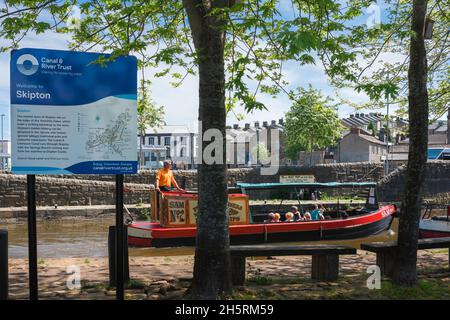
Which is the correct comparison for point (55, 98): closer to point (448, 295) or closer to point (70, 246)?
point (448, 295)

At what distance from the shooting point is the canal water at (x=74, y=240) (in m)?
14.4

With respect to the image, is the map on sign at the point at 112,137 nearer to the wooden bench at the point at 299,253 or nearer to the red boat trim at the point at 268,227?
the wooden bench at the point at 299,253

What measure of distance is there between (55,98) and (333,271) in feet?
15.9

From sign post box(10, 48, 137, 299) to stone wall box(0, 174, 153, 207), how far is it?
20.5 metres

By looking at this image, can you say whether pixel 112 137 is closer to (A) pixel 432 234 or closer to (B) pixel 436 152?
(A) pixel 432 234

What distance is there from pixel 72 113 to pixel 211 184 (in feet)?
5.90

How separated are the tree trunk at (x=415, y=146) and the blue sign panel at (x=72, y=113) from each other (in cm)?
396

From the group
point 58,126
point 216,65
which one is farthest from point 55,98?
point 216,65

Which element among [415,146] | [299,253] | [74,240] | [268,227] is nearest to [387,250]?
[299,253]

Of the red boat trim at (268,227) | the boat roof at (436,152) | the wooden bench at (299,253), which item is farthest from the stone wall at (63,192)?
the boat roof at (436,152)

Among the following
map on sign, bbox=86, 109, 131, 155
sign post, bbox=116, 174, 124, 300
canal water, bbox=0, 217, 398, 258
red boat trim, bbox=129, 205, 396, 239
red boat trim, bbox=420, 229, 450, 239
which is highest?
map on sign, bbox=86, 109, 131, 155

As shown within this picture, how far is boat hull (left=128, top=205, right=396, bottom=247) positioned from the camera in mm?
14352

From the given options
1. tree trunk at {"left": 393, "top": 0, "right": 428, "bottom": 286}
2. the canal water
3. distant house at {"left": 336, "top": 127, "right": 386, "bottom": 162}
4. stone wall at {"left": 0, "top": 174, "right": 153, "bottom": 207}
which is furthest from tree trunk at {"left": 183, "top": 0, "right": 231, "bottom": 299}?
distant house at {"left": 336, "top": 127, "right": 386, "bottom": 162}

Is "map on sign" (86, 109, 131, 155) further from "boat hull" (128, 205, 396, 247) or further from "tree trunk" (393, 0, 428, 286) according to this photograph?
"boat hull" (128, 205, 396, 247)
